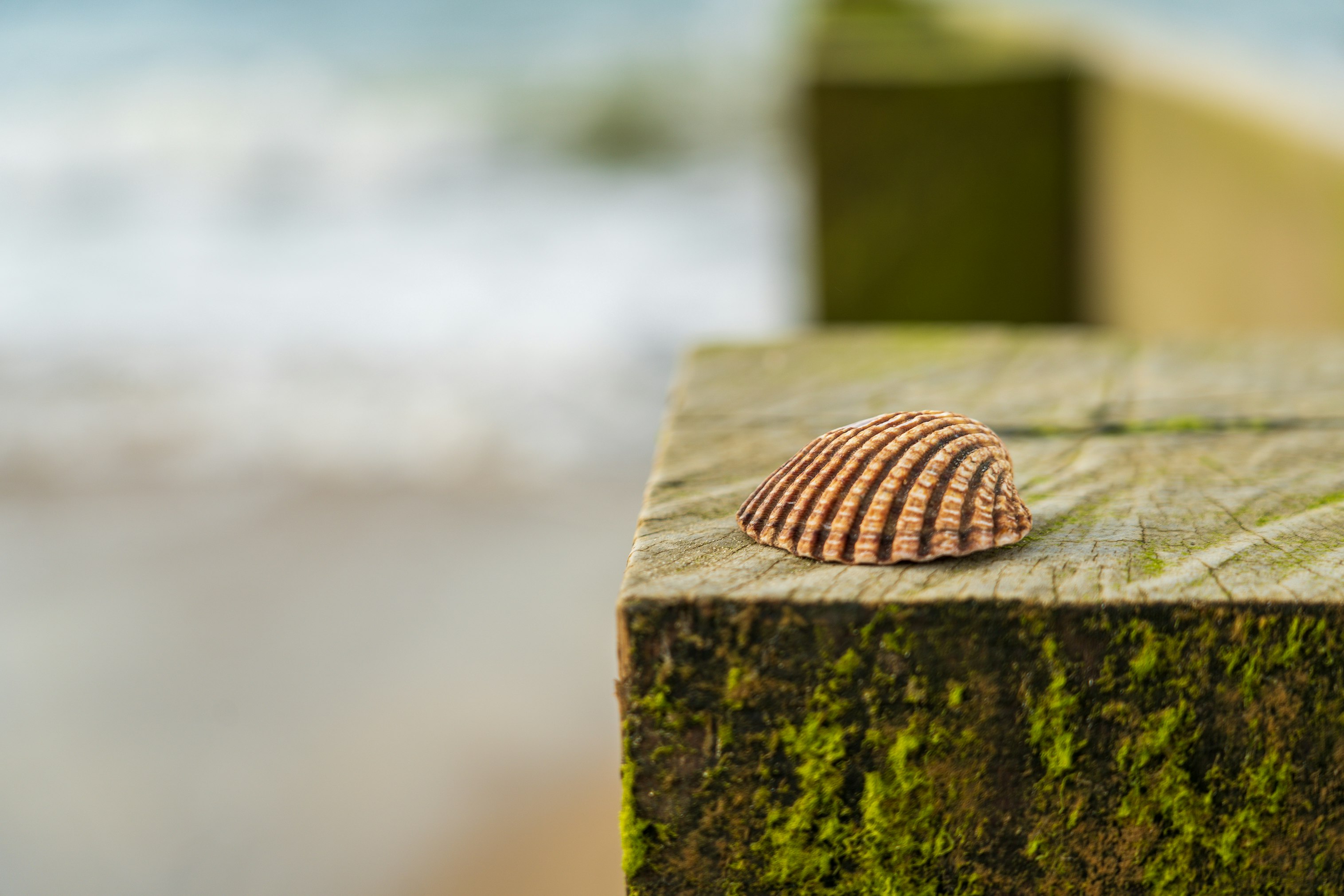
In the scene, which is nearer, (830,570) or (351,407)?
(830,570)

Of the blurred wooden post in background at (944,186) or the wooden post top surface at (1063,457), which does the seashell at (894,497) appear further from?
the blurred wooden post in background at (944,186)

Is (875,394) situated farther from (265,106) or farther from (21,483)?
(265,106)

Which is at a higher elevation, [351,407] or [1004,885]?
[1004,885]

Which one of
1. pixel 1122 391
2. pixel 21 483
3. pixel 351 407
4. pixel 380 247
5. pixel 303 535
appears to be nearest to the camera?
pixel 1122 391

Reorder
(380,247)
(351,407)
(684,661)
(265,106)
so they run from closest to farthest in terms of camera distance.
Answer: (684,661), (351,407), (380,247), (265,106)

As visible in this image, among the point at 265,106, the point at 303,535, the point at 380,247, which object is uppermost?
the point at 265,106

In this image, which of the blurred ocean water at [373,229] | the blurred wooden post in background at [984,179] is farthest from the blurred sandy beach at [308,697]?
the blurred wooden post in background at [984,179]

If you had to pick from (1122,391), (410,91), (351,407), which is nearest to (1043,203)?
(1122,391)
